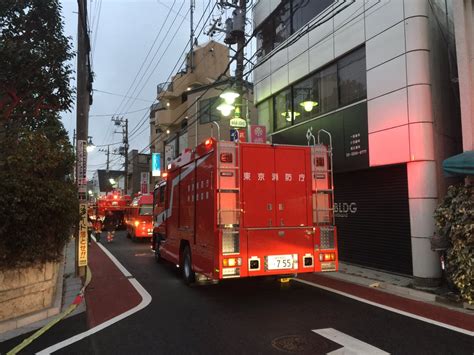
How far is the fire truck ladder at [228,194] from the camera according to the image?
7.46m

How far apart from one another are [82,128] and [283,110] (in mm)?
7632

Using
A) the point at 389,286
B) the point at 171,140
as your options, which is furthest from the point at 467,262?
the point at 171,140

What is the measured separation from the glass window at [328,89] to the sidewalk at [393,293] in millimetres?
5002

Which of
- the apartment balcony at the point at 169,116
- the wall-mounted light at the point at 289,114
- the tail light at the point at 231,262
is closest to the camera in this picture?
the tail light at the point at 231,262

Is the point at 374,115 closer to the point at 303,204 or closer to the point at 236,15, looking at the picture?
the point at 303,204

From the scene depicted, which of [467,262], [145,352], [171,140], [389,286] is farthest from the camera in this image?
[171,140]

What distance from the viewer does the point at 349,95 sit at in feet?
38.9

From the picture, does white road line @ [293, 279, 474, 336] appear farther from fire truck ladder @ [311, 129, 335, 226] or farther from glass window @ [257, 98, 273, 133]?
glass window @ [257, 98, 273, 133]

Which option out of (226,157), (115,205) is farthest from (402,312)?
(115,205)

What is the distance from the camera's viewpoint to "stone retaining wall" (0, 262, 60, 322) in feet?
20.7

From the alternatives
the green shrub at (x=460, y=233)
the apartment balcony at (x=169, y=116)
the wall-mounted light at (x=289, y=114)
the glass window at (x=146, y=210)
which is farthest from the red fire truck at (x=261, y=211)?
the apartment balcony at (x=169, y=116)

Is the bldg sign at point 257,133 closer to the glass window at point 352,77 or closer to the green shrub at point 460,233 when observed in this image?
the glass window at point 352,77

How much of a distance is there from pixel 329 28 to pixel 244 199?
7477mm

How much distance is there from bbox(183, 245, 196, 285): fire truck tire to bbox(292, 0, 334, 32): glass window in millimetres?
9003
